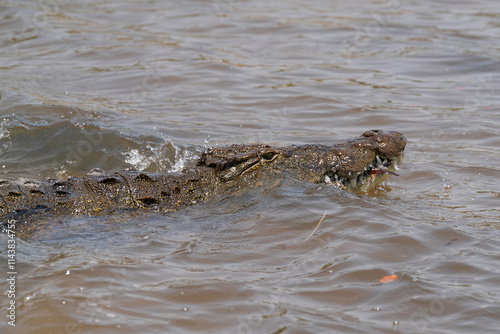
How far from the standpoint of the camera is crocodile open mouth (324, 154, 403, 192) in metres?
5.12

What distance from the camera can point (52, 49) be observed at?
10789 millimetres

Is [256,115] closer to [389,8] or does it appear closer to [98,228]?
[98,228]

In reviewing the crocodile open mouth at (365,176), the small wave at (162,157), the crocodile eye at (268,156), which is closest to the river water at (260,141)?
the small wave at (162,157)

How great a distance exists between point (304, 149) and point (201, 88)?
432 centimetres

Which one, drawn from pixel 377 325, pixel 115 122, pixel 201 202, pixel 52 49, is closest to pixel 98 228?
pixel 201 202

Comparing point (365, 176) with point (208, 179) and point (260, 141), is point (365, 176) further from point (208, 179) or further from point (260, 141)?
point (260, 141)

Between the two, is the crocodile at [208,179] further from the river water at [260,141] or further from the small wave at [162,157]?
the small wave at [162,157]

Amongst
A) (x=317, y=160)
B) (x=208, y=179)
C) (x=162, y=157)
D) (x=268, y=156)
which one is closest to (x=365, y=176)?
(x=317, y=160)

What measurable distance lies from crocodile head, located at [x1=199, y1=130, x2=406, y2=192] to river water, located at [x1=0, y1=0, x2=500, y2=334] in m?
0.14

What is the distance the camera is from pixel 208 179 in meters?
4.96

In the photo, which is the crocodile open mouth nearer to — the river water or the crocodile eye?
the river water

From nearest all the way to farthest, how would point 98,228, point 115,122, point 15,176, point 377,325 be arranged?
1. point 377,325
2. point 98,228
3. point 15,176
4. point 115,122

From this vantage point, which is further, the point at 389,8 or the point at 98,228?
the point at 389,8

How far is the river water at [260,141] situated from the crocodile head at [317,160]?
0.46 ft
